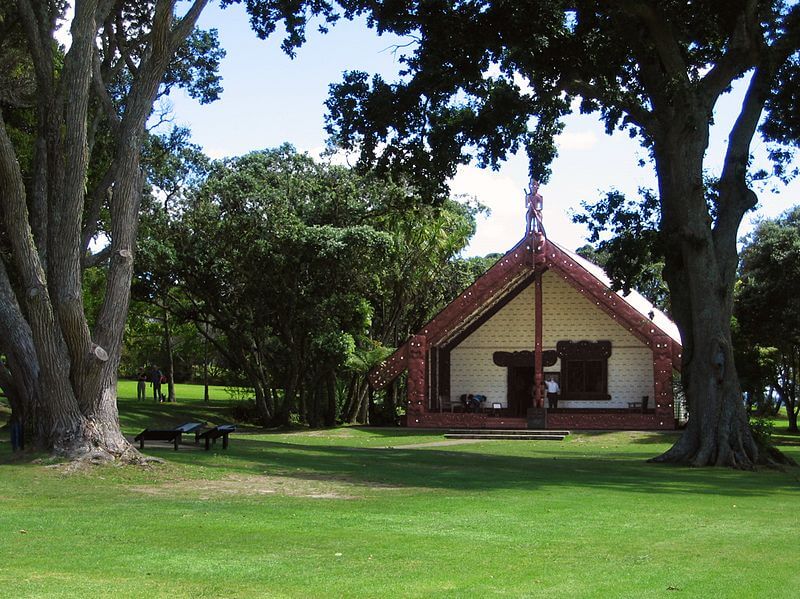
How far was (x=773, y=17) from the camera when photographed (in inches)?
817

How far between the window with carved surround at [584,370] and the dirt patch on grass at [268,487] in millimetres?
25040

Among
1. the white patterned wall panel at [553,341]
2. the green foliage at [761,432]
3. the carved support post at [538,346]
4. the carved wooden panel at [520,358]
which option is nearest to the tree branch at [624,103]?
the green foliage at [761,432]

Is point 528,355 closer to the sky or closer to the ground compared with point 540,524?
closer to the sky

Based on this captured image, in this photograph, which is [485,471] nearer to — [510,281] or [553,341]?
[510,281]

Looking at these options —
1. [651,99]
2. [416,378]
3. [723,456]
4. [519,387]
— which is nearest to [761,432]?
[723,456]

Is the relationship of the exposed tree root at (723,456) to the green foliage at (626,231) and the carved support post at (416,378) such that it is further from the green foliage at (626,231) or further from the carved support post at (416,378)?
the carved support post at (416,378)

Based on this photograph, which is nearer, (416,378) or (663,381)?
(663,381)

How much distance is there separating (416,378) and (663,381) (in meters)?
8.98

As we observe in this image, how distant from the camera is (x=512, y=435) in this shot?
109 feet

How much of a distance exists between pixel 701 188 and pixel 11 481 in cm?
1465

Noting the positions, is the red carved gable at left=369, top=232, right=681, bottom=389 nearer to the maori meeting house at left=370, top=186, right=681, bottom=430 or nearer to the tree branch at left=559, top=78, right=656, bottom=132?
the maori meeting house at left=370, top=186, right=681, bottom=430

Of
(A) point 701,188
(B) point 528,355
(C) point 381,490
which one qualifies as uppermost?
(A) point 701,188

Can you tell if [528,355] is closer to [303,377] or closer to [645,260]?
[303,377]

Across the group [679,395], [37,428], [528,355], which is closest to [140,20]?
[37,428]
